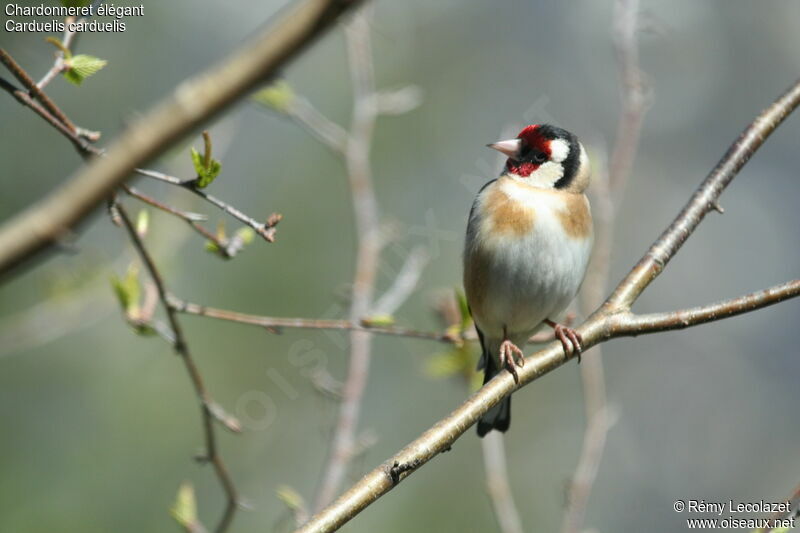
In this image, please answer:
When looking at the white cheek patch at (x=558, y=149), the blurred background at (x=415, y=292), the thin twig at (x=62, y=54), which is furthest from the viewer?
the blurred background at (x=415, y=292)

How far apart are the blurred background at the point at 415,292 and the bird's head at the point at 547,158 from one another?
0.41ft

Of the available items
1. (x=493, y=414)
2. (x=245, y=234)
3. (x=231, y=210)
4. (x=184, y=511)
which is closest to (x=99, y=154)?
(x=231, y=210)

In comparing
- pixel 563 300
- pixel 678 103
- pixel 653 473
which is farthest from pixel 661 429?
pixel 563 300

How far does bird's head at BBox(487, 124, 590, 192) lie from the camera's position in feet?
13.6

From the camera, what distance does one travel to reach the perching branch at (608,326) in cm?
202

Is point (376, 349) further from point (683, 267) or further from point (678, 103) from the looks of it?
point (678, 103)

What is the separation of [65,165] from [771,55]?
9.87 metres

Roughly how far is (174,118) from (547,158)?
3495 mm

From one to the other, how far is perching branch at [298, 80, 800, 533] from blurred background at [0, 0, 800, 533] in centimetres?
125

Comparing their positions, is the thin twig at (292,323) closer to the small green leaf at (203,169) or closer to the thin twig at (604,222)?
the small green leaf at (203,169)

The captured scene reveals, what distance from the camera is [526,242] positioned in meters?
3.87

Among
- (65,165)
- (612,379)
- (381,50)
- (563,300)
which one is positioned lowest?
(563,300)

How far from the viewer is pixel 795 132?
1275 centimetres

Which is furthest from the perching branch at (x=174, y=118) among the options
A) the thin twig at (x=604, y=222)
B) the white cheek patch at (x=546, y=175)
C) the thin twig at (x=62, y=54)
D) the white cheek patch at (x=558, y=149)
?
the white cheek patch at (x=558, y=149)
